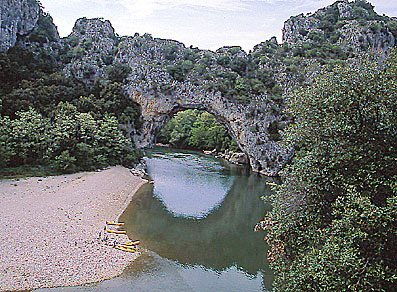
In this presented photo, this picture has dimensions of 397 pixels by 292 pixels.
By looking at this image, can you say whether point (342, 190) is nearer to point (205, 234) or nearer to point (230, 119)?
point (205, 234)

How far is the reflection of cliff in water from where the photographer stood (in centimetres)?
1416

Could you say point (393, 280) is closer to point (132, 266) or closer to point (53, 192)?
point (132, 266)

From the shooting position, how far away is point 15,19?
108ft

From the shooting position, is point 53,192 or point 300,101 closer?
point 300,101

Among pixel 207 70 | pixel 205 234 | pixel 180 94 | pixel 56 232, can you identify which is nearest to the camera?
pixel 56 232

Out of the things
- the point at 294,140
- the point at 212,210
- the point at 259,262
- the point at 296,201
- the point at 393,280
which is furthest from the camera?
the point at 212,210

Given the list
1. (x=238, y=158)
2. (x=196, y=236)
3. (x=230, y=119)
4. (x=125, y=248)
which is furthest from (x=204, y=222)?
(x=238, y=158)

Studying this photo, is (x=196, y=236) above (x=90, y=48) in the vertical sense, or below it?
below

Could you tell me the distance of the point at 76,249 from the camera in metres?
13.2

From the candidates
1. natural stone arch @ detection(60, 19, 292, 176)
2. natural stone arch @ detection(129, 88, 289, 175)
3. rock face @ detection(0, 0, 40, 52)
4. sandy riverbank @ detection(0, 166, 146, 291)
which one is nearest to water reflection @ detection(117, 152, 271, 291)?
sandy riverbank @ detection(0, 166, 146, 291)

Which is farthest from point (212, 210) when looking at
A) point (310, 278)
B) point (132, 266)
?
point (310, 278)

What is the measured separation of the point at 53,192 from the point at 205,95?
803 inches

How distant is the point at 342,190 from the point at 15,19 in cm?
3653

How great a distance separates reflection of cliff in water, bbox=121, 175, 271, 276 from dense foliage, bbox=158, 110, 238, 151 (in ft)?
88.8
